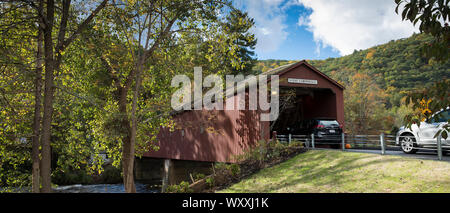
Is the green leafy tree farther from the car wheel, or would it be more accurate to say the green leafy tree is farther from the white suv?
the car wheel

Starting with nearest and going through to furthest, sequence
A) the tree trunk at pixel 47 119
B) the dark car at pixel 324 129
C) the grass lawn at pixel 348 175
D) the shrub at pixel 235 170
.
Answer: the tree trunk at pixel 47 119, the grass lawn at pixel 348 175, the shrub at pixel 235 170, the dark car at pixel 324 129

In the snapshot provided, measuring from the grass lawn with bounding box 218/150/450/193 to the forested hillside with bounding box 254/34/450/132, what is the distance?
74.8ft

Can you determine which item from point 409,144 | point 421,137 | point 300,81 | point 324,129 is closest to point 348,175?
point 421,137

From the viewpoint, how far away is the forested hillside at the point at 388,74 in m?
34.3

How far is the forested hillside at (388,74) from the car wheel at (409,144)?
71.9 feet

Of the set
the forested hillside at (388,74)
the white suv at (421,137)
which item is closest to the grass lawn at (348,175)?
the white suv at (421,137)

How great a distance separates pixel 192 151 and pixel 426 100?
61.2ft

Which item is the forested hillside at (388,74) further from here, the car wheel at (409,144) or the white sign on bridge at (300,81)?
the car wheel at (409,144)

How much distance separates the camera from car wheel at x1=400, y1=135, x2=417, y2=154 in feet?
37.3

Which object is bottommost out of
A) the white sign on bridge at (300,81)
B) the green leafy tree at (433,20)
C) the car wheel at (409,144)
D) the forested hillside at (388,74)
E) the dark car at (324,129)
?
the car wheel at (409,144)

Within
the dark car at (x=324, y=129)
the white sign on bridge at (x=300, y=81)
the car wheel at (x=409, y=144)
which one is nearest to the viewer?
the car wheel at (x=409, y=144)

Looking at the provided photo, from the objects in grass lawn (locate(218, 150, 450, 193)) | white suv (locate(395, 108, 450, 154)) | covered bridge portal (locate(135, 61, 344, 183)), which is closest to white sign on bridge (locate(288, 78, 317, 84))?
covered bridge portal (locate(135, 61, 344, 183))

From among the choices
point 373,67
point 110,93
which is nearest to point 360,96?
point 373,67

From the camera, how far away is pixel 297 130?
1734 centimetres
